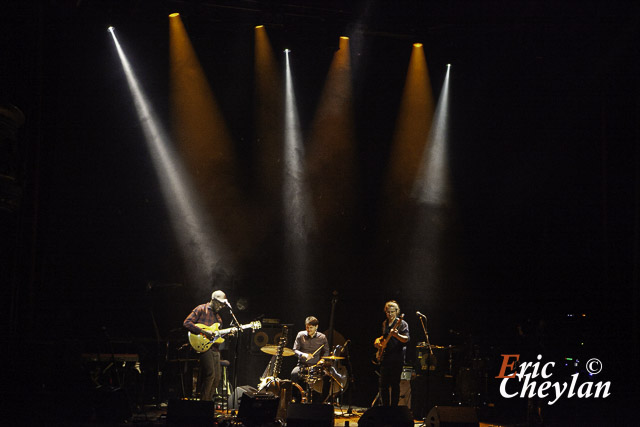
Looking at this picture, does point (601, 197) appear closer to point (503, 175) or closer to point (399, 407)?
point (503, 175)

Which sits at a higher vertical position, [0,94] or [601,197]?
[0,94]

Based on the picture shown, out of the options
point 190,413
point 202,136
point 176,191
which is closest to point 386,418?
point 190,413

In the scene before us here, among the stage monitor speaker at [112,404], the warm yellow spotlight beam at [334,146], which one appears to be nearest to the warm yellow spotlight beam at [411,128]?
the warm yellow spotlight beam at [334,146]

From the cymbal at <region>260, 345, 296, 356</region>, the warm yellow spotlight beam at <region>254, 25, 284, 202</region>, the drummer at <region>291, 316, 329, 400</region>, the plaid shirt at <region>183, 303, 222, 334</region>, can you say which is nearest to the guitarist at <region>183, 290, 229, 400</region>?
the plaid shirt at <region>183, 303, 222, 334</region>

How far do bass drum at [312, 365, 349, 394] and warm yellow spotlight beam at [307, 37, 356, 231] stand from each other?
3.34m

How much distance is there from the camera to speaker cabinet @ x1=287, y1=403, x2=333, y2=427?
24.6 ft

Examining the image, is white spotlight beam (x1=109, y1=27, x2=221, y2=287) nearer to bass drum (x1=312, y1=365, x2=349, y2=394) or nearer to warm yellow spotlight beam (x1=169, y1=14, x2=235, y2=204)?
warm yellow spotlight beam (x1=169, y1=14, x2=235, y2=204)

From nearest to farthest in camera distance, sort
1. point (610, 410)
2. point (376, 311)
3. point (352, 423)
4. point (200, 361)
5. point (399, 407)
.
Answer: point (399, 407) → point (352, 423) → point (200, 361) → point (610, 410) → point (376, 311)

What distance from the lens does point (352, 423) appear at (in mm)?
9547

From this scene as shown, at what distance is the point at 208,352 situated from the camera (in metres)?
10.1

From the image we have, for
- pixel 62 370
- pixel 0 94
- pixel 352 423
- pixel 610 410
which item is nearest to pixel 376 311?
pixel 352 423

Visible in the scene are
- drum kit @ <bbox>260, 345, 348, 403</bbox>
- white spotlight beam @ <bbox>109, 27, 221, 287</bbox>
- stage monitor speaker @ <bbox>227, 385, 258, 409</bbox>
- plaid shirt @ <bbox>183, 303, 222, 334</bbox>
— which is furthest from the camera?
white spotlight beam @ <bbox>109, 27, 221, 287</bbox>

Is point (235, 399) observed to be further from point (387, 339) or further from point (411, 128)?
point (411, 128)

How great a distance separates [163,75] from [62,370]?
603 cm
